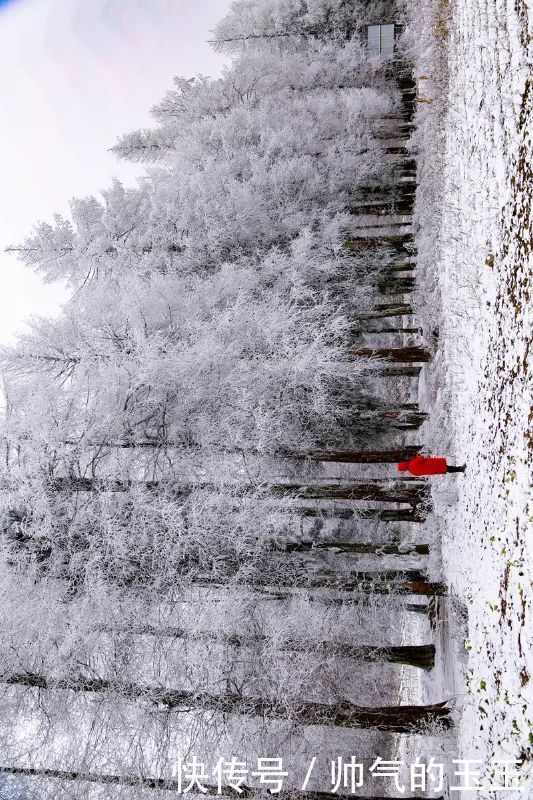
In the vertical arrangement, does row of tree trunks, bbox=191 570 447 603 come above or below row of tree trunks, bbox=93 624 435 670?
above

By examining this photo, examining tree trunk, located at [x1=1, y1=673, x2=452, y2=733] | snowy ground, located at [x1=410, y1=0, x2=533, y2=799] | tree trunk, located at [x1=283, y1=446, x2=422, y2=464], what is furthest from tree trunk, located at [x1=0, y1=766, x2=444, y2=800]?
tree trunk, located at [x1=283, y1=446, x2=422, y2=464]

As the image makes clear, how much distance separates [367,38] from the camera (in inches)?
819

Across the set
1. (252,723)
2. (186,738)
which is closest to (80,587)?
(186,738)

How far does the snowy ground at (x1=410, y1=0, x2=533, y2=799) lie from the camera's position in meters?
6.28

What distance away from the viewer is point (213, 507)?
9.52 meters

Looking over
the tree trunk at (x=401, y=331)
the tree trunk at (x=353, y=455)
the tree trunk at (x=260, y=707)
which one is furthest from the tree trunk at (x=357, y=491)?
the tree trunk at (x=401, y=331)

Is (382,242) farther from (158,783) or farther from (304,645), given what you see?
(158,783)

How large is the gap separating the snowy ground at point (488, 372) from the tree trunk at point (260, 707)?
748 millimetres

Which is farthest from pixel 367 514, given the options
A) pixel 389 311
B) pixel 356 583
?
pixel 389 311

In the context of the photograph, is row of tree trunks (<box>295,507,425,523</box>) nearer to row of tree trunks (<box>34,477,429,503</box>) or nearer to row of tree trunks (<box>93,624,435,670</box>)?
row of tree trunks (<box>34,477,429,503</box>)

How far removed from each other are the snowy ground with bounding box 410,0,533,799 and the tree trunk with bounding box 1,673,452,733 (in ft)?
2.45

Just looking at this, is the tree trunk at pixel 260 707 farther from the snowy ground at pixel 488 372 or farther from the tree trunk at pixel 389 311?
the tree trunk at pixel 389 311

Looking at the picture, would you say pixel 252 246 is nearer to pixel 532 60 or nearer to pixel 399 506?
pixel 399 506

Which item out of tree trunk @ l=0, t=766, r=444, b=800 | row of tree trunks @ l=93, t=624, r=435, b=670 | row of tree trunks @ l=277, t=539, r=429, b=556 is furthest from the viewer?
row of tree trunks @ l=277, t=539, r=429, b=556
